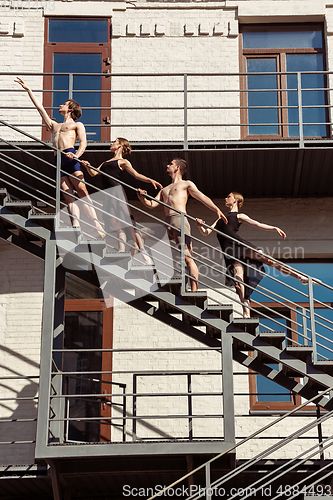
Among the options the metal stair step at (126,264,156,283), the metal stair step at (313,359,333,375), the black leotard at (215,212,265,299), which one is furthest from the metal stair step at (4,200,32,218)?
the metal stair step at (313,359,333,375)

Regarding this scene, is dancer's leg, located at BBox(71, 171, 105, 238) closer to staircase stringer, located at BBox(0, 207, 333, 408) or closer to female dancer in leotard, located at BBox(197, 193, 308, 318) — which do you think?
staircase stringer, located at BBox(0, 207, 333, 408)

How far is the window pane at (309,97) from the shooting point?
13.5 meters

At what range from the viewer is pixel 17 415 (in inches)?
467

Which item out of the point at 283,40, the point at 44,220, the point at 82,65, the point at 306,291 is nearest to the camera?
the point at 44,220

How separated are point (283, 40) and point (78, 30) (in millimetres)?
4017

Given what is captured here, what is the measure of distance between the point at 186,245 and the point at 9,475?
4.32 m

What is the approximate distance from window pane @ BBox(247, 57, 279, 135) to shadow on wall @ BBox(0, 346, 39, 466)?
597 cm

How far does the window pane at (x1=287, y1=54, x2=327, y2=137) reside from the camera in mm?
13461

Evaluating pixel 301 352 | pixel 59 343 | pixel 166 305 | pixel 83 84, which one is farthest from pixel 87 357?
pixel 83 84

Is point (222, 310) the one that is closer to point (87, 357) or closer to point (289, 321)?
point (289, 321)

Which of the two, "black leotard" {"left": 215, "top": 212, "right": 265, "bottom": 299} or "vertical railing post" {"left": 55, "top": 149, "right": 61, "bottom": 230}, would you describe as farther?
"black leotard" {"left": 215, "top": 212, "right": 265, "bottom": 299}

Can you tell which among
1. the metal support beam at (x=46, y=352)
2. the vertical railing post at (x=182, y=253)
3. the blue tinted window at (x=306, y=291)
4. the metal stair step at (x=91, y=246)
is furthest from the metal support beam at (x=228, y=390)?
the blue tinted window at (x=306, y=291)

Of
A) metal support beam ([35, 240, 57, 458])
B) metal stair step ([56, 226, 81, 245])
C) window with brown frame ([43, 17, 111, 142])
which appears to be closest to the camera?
metal support beam ([35, 240, 57, 458])

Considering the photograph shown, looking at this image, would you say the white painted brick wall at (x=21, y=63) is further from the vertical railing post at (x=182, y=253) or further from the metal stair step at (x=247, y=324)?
the metal stair step at (x=247, y=324)
